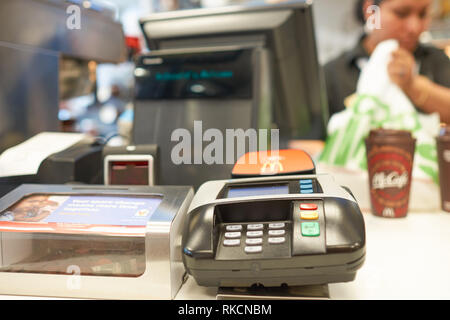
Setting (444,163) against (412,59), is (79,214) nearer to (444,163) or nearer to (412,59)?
(444,163)

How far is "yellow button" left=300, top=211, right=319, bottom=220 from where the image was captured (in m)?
0.42

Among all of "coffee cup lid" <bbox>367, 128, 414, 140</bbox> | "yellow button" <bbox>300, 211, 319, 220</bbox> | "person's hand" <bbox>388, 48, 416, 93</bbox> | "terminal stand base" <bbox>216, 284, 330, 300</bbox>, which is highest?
"person's hand" <bbox>388, 48, 416, 93</bbox>

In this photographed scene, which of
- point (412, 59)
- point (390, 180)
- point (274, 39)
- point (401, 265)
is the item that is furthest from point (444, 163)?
point (412, 59)

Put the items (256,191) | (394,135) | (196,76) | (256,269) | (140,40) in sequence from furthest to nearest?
(140,40) < (196,76) < (394,135) < (256,191) < (256,269)

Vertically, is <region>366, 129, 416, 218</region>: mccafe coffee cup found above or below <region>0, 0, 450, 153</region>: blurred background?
below

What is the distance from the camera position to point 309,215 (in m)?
0.42

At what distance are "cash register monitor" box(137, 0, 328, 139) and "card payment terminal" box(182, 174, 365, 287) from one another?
0.45m

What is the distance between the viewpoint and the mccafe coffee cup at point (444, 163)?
29.1 inches

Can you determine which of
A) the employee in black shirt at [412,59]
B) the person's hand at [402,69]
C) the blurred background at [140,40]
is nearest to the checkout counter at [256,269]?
the person's hand at [402,69]

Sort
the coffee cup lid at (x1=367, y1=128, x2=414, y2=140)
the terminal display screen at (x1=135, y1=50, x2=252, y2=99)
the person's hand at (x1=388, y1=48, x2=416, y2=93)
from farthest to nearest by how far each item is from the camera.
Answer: the person's hand at (x1=388, y1=48, x2=416, y2=93) → the terminal display screen at (x1=135, y1=50, x2=252, y2=99) → the coffee cup lid at (x1=367, y1=128, x2=414, y2=140)

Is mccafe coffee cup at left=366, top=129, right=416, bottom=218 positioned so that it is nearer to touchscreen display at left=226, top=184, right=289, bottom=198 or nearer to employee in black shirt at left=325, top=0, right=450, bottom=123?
touchscreen display at left=226, top=184, right=289, bottom=198

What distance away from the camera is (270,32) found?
89 centimetres

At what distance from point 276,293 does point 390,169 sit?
0.39 m

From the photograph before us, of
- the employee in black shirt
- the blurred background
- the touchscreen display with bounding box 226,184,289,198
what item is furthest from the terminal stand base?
the blurred background
